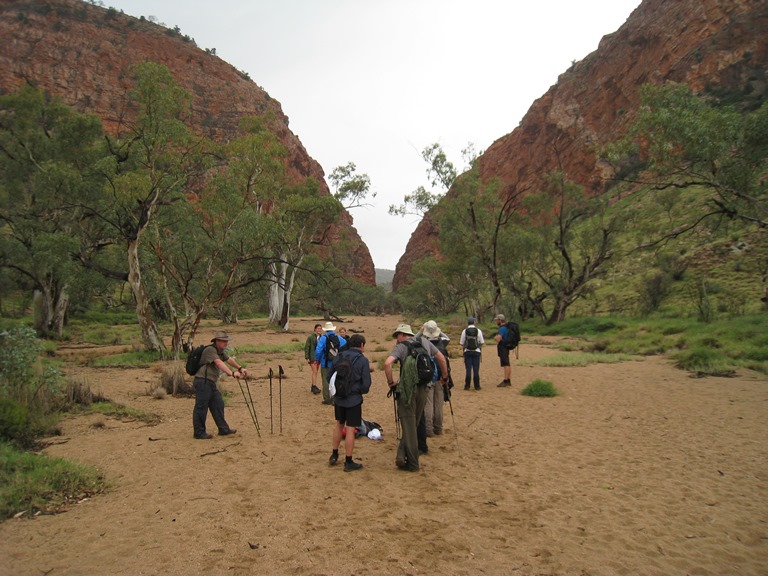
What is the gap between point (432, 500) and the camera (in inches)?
189

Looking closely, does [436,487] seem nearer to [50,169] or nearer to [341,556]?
[341,556]

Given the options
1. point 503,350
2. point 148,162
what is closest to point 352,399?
point 503,350

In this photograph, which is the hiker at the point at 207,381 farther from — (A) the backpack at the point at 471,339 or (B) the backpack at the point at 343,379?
(A) the backpack at the point at 471,339

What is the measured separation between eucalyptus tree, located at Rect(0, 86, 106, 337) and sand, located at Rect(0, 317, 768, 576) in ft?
49.9

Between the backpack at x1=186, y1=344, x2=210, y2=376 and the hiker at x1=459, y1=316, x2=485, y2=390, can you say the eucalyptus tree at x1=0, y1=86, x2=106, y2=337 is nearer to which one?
the backpack at x1=186, y1=344, x2=210, y2=376

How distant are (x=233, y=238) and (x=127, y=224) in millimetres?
3755

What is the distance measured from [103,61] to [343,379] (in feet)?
356

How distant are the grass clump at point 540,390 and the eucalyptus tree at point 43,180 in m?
17.4

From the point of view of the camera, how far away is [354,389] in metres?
5.54

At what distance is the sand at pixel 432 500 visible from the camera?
358 centimetres

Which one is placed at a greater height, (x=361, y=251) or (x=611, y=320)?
(x=361, y=251)

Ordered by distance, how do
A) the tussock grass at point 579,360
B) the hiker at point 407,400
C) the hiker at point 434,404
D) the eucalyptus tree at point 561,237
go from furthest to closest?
the eucalyptus tree at point 561,237
the tussock grass at point 579,360
the hiker at point 434,404
the hiker at point 407,400

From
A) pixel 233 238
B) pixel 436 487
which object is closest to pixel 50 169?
pixel 233 238

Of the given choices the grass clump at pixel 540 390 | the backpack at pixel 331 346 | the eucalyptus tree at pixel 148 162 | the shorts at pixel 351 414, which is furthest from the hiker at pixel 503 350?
the eucalyptus tree at pixel 148 162
